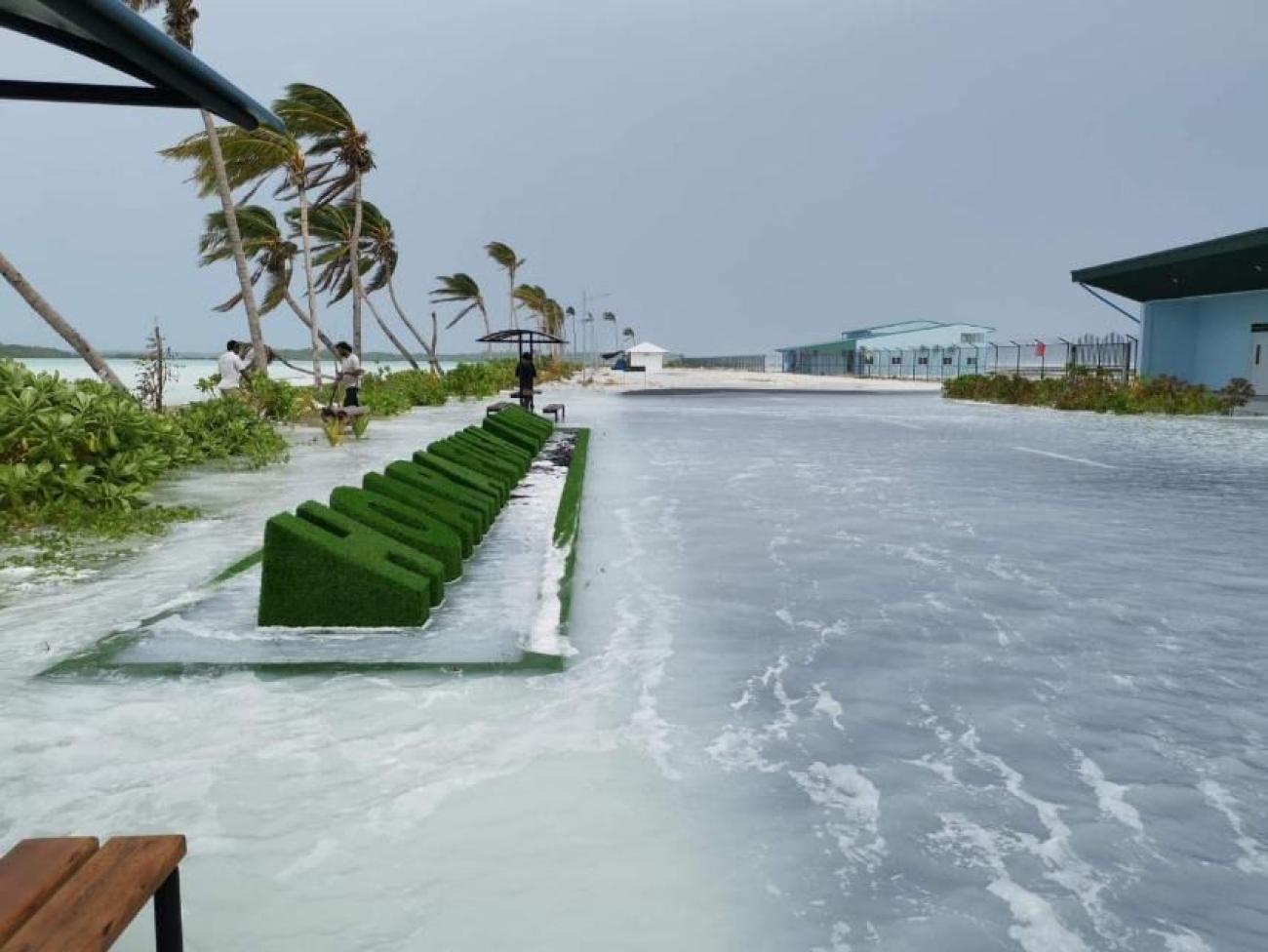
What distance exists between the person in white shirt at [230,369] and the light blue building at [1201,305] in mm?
25873

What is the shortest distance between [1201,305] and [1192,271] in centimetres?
530

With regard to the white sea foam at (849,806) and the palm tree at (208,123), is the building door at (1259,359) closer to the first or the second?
the palm tree at (208,123)

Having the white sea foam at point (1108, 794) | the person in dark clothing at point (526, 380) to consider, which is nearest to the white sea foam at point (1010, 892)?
the white sea foam at point (1108, 794)

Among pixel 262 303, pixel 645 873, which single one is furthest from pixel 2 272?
pixel 262 303

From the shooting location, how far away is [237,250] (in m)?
27.2

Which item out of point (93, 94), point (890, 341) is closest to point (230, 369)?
point (93, 94)

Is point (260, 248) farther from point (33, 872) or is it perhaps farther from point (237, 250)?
point (33, 872)

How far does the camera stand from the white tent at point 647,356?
356ft

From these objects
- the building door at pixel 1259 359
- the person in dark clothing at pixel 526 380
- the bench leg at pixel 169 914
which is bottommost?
the bench leg at pixel 169 914

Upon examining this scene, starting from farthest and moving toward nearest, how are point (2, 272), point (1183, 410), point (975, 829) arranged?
point (1183, 410), point (2, 272), point (975, 829)

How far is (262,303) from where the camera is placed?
1822 inches

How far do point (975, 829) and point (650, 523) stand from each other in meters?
7.40

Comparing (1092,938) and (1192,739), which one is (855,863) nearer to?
(1092,938)

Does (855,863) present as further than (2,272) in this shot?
No
